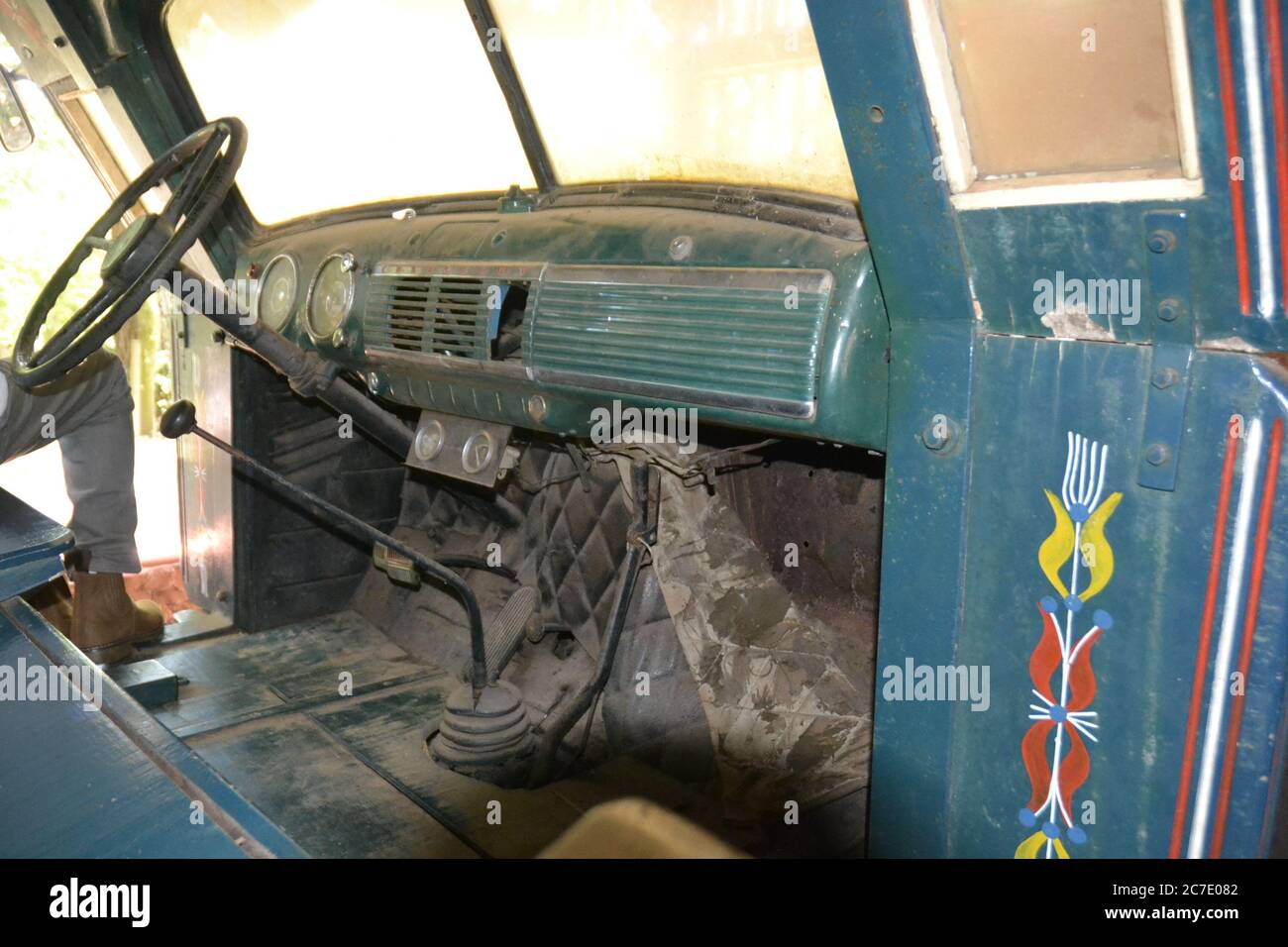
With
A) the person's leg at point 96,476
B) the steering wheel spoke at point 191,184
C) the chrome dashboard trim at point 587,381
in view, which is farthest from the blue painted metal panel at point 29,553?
the person's leg at point 96,476

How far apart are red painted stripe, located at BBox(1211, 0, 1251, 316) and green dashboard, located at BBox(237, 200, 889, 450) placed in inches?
19.3

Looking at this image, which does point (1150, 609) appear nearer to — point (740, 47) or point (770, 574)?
point (740, 47)

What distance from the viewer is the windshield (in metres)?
1.76

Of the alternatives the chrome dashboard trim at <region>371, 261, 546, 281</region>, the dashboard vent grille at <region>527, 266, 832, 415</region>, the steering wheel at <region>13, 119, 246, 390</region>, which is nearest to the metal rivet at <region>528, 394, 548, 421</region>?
the dashboard vent grille at <region>527, 266, 832, 415</region>

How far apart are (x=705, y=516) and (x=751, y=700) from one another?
0.42 m

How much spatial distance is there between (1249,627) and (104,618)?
8.87 ft

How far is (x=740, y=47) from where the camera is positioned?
1.79m

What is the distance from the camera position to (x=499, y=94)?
2.25 m

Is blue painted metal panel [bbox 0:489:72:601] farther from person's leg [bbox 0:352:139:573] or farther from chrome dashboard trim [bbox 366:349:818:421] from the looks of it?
person's leg [bbox 0:352:139:573]

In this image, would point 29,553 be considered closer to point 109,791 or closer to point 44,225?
point 109,791

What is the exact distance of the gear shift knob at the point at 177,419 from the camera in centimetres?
220

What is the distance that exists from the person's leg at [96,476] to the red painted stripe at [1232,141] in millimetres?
2497

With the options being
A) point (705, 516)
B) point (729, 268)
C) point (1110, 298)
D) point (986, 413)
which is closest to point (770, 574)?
point (705, 516)
